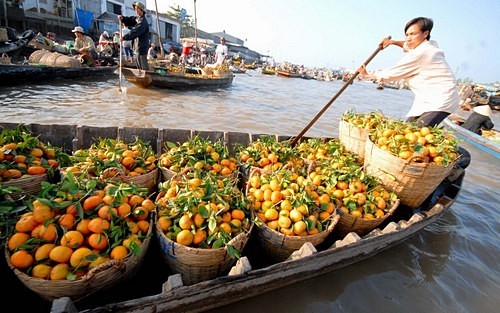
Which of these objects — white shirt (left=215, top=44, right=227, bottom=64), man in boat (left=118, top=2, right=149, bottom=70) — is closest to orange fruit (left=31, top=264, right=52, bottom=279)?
man in boat (left=118, top=2, right=149, bottom=70)

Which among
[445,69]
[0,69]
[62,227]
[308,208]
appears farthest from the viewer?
[0,69]

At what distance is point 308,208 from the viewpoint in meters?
2.35

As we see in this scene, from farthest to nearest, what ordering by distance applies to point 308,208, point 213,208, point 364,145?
point 364,145
point 308,208
point 213,208

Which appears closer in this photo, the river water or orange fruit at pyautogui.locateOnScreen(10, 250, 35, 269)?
orange fruit at pyautogui.locateOnScreen(10, 250, 35, 269)

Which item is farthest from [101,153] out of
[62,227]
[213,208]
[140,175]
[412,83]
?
[412,83]

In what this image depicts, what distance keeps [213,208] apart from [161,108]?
7.68m

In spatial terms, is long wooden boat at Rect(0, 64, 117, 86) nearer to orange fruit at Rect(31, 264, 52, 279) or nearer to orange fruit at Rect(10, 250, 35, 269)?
orange fruit at Rect(10, 250, 35, 269)

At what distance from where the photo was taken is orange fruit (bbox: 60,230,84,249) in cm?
160

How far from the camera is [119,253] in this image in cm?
167

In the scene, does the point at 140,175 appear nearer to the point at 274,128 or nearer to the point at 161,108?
the point at 274,128

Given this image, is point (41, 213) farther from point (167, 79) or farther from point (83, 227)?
point (167, 79)

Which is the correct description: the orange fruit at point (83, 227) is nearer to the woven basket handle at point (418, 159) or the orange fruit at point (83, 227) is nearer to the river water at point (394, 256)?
the river water at point (394, 256)

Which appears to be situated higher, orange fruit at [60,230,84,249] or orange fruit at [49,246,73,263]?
orange fruit at [60,230,84,249]

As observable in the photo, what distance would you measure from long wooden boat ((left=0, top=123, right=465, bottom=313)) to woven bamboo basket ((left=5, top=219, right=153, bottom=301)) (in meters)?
0.13
